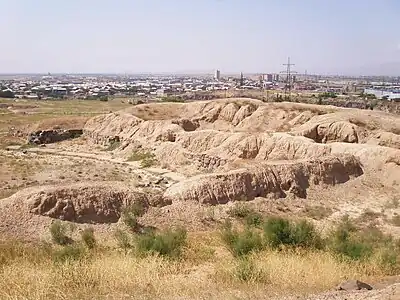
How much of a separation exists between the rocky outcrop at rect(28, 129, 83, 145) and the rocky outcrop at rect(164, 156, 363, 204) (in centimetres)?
3192

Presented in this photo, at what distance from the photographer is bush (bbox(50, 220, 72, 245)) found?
18.7 m

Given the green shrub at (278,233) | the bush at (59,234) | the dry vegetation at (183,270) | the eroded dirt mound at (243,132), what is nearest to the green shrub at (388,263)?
the dry vegetation at (183,270)

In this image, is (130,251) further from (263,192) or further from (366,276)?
(263,192)

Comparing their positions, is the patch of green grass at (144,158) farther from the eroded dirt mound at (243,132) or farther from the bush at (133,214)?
the bush at (133,214)

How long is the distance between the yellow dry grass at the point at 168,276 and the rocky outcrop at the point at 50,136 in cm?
4180

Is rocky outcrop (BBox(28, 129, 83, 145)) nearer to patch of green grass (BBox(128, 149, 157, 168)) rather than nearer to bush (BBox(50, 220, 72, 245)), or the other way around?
patch of green grass (BBox(128, 149, 157, 168))

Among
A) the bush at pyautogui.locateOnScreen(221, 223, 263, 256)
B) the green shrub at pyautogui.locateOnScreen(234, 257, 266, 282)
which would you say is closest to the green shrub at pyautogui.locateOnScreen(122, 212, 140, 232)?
the bush at pyautogui.locateOnScreen(221, 223, 263, 256)

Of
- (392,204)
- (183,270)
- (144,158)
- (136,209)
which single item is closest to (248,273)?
(183,270)

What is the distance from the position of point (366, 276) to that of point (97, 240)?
10.2 metres

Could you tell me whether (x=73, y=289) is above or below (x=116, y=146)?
above

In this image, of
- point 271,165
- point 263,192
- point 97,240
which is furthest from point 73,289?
point 271,165

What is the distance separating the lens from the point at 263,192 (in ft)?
87.2

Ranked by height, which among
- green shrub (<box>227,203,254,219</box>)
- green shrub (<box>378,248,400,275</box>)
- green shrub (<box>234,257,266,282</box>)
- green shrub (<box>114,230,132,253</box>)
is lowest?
green shrub (<box>227,203,254,219</box>)

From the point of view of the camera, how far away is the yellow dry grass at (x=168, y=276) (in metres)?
9.76
